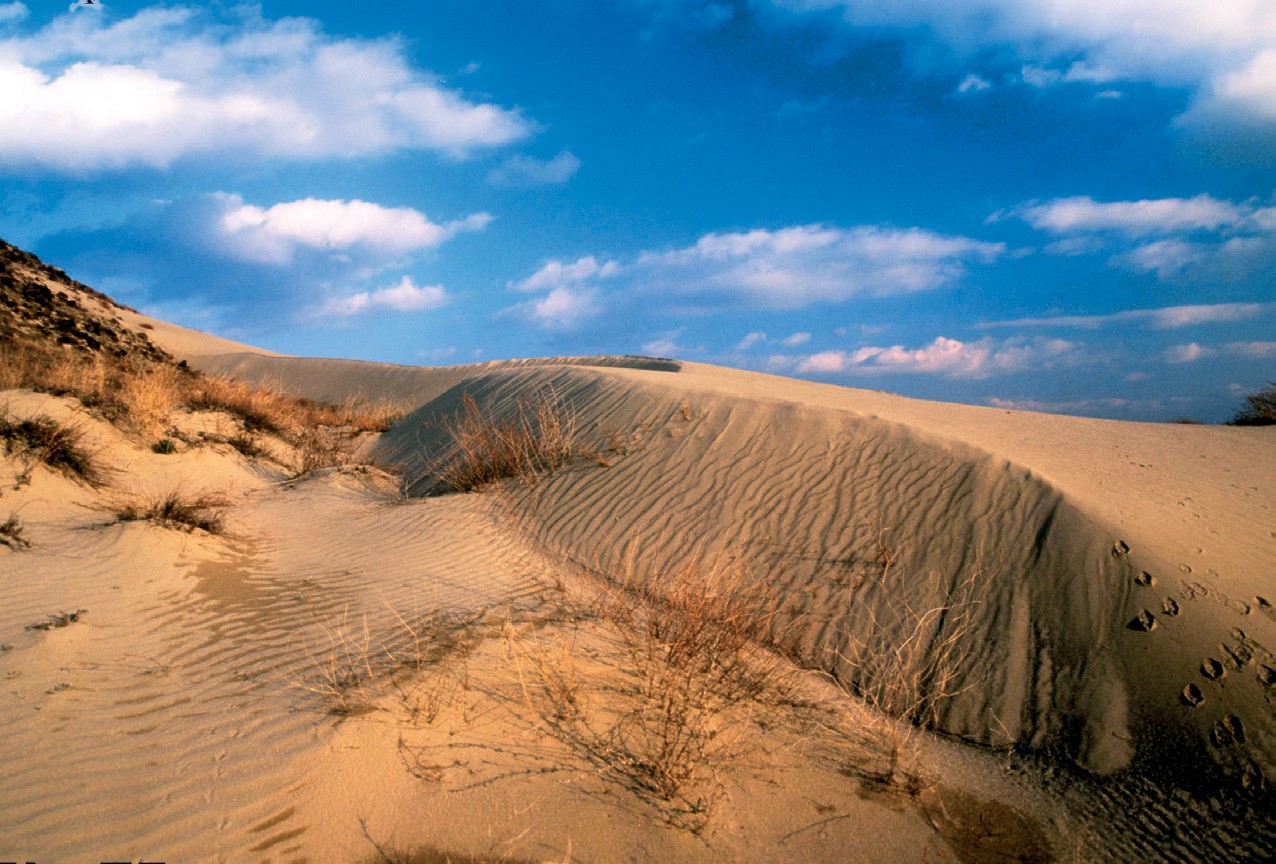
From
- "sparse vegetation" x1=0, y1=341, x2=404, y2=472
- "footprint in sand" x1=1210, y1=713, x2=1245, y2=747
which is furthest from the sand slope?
"sparse vegetation" x1=0, y1=341, x2=404, y2=472

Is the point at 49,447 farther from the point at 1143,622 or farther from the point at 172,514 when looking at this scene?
the point at 1143,622

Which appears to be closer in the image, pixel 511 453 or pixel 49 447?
pixel 49 447

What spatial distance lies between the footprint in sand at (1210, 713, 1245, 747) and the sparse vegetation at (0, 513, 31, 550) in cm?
828

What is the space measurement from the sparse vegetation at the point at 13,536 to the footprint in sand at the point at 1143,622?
8.27m

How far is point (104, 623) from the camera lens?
4281 mm

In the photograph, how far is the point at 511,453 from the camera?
28.7 feet

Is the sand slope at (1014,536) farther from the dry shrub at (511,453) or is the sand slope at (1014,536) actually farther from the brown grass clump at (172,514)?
the brown grass clump at (172,514)

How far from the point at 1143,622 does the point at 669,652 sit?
3107mm

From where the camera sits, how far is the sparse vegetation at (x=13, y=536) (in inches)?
202

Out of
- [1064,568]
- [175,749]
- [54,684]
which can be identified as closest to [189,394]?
[54,684]

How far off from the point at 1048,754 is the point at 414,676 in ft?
11.9

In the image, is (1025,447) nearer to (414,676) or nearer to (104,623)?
(414,676)

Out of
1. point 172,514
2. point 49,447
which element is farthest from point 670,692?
point 49,447

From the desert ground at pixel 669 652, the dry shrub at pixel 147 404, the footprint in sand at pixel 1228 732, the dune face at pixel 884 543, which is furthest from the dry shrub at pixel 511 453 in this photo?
the footprint in sand at pixel 1228 732
